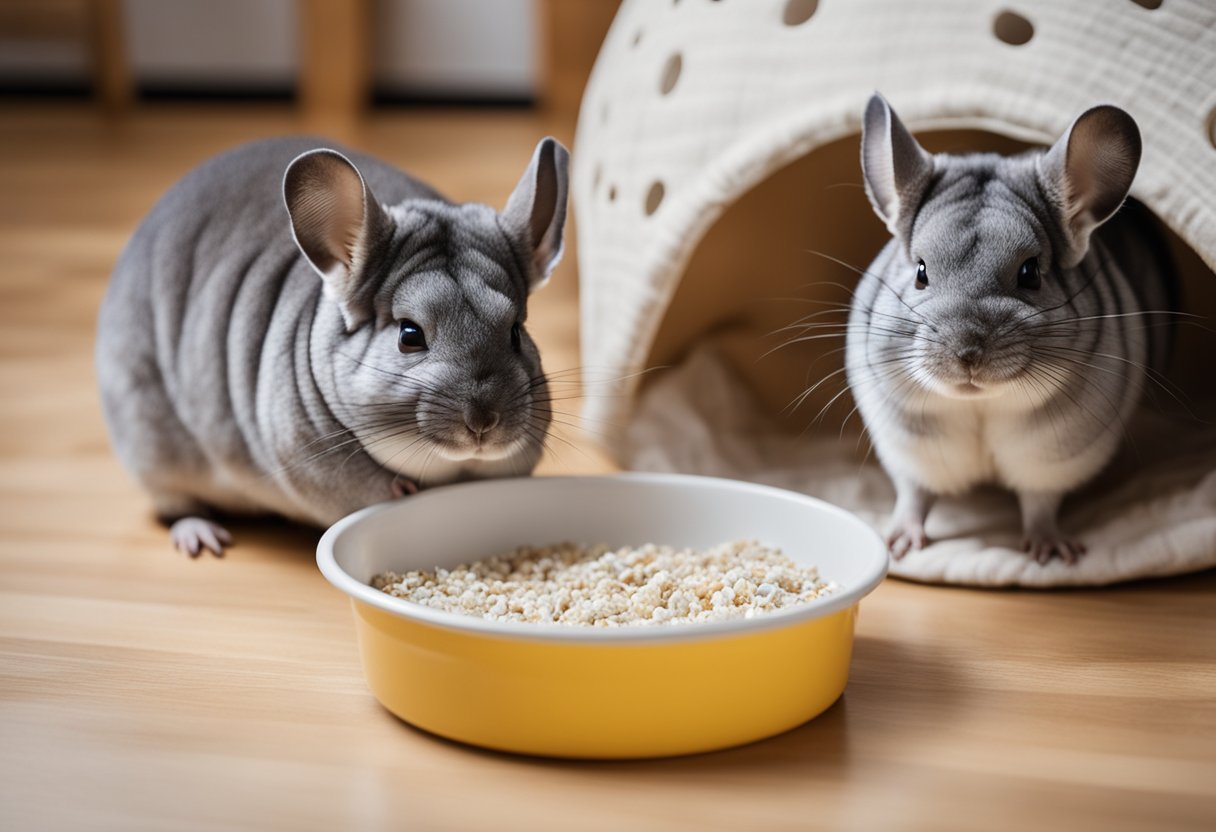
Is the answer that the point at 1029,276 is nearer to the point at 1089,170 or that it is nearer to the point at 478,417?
the point at 1089,170

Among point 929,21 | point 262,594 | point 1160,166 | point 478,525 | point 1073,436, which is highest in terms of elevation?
point 929,21

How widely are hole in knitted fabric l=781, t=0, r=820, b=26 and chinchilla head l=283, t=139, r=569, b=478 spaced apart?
550mm

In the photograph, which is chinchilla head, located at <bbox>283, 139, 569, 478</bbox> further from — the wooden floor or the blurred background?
the blurred background

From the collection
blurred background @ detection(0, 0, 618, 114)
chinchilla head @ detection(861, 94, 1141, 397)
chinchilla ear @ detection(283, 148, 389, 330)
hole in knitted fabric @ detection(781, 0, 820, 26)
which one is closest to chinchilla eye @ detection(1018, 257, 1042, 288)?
chinchilla head @ detection(861, 94, 1141, 397)

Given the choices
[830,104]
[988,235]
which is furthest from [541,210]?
[988,235]

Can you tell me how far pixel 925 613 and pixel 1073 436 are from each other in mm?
345

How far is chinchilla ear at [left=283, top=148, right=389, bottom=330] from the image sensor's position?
1806mm

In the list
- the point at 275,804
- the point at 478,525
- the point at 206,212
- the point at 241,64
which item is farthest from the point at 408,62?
the point at 275,804

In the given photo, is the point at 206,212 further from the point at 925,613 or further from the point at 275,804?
the point at 925,613

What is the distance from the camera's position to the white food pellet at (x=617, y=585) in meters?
1.72

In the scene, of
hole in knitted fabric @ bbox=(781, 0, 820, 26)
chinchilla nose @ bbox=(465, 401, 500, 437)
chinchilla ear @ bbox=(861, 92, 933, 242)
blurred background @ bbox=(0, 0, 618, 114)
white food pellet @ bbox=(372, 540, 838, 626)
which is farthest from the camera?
blurred background @ bbox=(0, 0, 618, 114)

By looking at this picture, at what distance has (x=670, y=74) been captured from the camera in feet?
8.17

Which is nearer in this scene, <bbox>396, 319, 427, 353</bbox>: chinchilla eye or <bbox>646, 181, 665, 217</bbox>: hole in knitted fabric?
<bbox>396, 319, 427, 353</bbox>: chinchilla eye

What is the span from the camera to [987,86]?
1.99 m
